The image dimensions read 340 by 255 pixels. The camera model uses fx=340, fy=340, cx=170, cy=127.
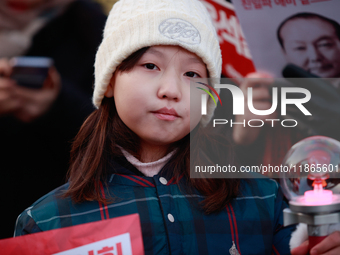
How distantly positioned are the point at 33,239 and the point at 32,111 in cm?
79

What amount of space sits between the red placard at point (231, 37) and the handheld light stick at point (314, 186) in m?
0.89

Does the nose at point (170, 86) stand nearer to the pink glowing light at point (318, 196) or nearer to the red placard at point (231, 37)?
the pink glowing light at point (318, 196)

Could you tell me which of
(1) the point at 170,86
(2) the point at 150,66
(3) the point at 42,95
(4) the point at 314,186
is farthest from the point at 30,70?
(4) the point at 314,186

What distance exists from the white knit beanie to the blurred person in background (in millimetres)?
420

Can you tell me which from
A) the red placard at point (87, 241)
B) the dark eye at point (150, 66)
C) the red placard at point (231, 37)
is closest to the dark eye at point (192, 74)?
the dark eye at point (150, 66)

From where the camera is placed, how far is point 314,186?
0.88m

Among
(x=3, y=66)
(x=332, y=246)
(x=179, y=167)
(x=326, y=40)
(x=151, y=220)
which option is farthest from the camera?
(x=326, y=40)

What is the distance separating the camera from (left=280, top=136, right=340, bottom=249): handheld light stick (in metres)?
0.78

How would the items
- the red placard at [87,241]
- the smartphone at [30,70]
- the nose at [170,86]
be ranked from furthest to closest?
the smartphone at [30,70] < the nose at [170,86] < the red placard at [87,241]

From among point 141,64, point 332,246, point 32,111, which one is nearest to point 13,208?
point 32,111

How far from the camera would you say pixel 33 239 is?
966 mm

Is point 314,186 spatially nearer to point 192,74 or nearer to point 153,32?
point 192,74

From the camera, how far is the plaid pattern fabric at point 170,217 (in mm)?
1114

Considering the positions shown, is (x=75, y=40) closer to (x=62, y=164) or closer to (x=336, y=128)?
(x=62, y=164)
